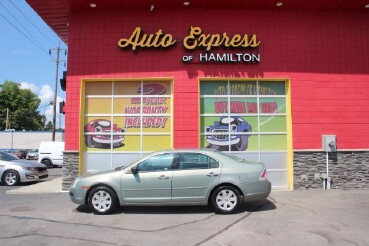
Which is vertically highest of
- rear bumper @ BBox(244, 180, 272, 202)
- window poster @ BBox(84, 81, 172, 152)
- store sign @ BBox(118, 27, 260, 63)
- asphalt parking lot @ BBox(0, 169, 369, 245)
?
store sign @ BBox(118, 27, 260, 63)

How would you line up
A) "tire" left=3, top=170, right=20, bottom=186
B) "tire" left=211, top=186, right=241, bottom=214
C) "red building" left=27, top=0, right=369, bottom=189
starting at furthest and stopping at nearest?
"tire" left=3, top=170, right=20, bottom=186, "red building" left=27, top=0, right=369, bottom=189, "tire" left=211, top=186, right=241, bottom=214

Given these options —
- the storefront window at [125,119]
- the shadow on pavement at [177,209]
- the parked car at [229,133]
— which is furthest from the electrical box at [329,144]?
the storefront window at [125,119]

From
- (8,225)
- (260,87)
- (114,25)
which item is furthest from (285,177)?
(8,225)

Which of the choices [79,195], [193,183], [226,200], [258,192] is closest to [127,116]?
[79,195]

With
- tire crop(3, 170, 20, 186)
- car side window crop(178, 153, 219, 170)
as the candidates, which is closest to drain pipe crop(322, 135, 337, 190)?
car side window crop(178, 153, 219, 170)

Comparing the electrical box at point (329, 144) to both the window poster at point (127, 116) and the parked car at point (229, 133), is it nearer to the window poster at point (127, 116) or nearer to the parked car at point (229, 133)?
the parked car at point (229, 133)

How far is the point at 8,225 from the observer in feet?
25.7

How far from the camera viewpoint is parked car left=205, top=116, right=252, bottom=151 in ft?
42.0

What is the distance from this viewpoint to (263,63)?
12.9 m

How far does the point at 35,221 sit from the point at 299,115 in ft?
28.4

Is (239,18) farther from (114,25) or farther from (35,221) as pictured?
(35,221)

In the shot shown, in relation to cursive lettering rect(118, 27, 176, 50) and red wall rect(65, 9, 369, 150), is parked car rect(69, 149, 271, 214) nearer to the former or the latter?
red wall rect(65, 9, 369, 150)

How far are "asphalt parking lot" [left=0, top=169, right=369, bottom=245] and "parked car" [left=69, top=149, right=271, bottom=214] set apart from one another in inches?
12.7

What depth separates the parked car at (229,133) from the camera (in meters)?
12.8
